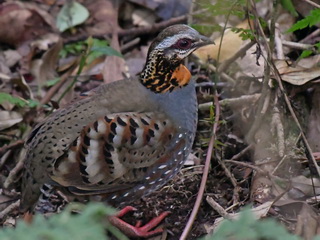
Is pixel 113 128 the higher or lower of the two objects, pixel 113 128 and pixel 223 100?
the higher

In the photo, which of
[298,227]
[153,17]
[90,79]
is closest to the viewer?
[298,227]

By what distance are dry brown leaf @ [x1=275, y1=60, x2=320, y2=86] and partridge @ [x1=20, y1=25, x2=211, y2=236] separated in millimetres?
842

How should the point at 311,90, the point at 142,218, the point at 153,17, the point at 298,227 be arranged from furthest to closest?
the point at 153,17
the point at 311,90
the point at 142,218
the point at 298,227

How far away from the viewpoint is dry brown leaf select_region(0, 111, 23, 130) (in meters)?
6.20

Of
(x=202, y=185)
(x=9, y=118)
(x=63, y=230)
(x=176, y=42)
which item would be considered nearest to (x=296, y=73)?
(x=176, y=42)

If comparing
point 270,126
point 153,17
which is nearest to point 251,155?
point 270,126

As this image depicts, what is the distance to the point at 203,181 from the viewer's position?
4.80 metres

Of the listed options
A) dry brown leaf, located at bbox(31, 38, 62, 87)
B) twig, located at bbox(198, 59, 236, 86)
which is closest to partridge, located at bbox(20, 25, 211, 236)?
twig, located at bbox(198, 59, 236, 86)

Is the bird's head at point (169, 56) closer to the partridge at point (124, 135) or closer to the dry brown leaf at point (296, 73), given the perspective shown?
the partridge at point (124, 135)

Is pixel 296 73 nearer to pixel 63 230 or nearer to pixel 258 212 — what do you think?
pixel 258 212

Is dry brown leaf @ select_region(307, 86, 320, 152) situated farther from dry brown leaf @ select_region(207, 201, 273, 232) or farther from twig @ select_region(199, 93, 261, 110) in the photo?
dry brown leaf @ select_region(207, 201, 273, 232)

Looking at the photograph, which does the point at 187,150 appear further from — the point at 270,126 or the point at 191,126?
the point at 270,126

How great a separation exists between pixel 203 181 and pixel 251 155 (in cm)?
77

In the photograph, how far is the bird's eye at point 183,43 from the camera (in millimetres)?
4867
